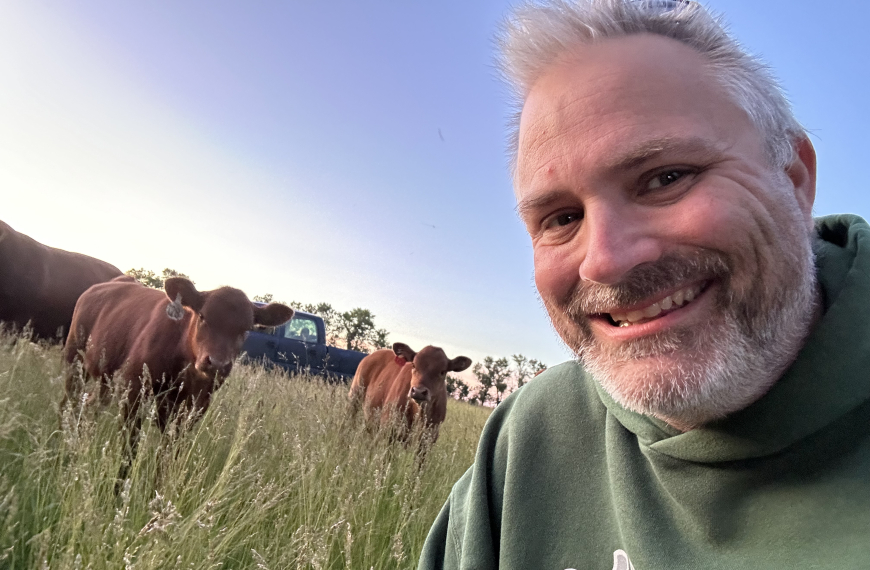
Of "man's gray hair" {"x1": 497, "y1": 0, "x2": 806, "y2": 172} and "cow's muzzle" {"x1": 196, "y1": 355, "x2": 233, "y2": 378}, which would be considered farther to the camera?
"cow's muzzle" {"x1": 196, "y1": 355, "x2": 233, "y2": 378}

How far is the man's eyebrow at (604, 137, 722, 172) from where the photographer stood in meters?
1.07

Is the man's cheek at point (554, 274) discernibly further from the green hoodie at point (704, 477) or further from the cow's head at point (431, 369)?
the cow's head at point (431, 369)

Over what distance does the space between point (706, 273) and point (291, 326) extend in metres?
12.3

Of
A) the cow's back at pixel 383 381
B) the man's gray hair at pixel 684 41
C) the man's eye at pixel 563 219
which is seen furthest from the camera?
the cow's back at pixel 383 381

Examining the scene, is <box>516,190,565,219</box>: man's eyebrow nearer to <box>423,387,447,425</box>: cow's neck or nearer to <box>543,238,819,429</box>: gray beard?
<box>543,238,819,429</box>: gray beard

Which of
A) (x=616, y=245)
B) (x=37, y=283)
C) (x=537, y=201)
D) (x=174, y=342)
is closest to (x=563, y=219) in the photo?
(x=537, y=201)

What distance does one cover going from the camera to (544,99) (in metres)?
1.30

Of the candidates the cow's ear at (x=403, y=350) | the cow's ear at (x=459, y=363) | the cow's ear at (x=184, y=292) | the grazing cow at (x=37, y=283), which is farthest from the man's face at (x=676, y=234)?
the grazing cow at (x=37, y=283)

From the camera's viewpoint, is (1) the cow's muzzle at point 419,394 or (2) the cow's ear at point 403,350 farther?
(2) the cow's ear at point 403,350

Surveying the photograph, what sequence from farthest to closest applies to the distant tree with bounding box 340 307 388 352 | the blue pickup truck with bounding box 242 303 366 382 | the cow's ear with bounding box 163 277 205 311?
the distant tree with bounding box 340 307 388 352
the blue pickup truck with bounding box 242 303 366 382
the cow's ear with bounding box 163 277 205 311

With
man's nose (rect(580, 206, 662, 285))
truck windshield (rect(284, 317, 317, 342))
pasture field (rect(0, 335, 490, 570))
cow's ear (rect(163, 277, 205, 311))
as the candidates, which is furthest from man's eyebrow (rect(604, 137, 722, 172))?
truck windshield (rect(284, 317, 317, 342))

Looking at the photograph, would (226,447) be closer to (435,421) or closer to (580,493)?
(435,421)

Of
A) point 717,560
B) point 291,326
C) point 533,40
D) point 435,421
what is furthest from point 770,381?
point 291,326

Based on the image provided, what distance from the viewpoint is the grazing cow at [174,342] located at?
15.2 feet
